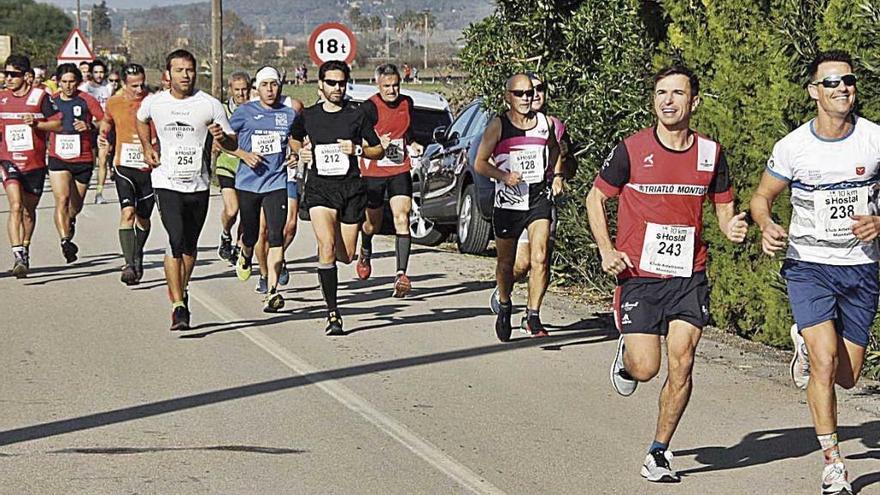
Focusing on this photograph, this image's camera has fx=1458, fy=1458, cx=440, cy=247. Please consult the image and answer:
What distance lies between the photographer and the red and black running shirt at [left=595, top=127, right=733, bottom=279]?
7.16 m

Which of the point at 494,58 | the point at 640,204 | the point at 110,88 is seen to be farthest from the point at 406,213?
the point at 110,88

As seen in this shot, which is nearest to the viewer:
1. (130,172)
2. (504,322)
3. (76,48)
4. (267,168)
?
(504,322)

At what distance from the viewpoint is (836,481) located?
654cm

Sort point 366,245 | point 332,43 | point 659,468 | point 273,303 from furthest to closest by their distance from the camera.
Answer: point 332,43
point 366,245
point 273,303
point 659,468

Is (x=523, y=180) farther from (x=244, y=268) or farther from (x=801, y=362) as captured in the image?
(x=801, y=362)

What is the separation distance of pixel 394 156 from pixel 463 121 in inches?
146

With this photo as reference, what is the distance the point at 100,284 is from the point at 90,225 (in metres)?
6.17

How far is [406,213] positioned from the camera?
13523 millimetres

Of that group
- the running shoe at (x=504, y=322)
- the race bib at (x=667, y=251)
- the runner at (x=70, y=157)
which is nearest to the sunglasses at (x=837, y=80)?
the race bib at (x=667, y=251)

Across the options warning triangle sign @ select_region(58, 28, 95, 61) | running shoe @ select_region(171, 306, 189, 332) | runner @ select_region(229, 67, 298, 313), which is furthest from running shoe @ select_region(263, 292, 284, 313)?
warning triangle sign @ select_region(58, 28, 95, 61)

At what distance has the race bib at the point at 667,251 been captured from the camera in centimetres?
716

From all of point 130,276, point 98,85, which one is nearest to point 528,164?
point 130,276

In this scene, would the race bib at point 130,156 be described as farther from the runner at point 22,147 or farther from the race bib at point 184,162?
the race bib at point 184,162

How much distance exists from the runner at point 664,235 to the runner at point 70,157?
9.14 metres
